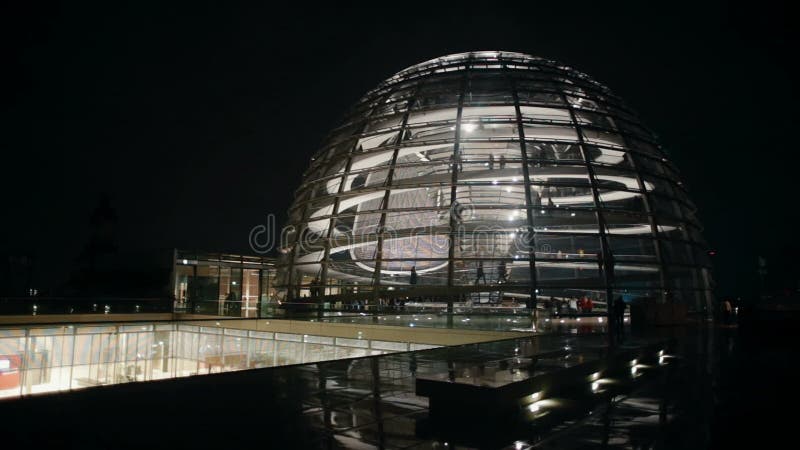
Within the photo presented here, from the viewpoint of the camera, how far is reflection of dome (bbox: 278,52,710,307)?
17.7m

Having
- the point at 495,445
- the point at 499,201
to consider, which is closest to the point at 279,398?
the point at 495,445

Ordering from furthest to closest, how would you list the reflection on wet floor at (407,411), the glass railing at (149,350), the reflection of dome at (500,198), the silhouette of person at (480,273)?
1. the glass railing at (149,350)
2. the reflection of dome at (500,198)
3. the silhouette of person at (480,273)
4. the reflection on wet floor at (407,411)

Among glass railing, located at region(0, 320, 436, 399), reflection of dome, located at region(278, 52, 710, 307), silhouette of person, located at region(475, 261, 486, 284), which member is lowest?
glass railing, located at region(0, 320, 436, 399)

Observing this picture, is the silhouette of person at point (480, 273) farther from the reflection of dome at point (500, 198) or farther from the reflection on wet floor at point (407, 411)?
the reflection on wet floor at point (407, 411)

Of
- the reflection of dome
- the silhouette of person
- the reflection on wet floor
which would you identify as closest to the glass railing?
the reflection of dome

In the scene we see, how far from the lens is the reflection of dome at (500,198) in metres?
17.7

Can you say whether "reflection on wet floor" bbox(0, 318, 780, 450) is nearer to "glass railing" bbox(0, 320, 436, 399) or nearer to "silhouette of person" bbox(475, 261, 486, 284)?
"silhouette of person" bbox(475, 261, 486, 284)

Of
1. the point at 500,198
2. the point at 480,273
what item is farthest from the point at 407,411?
the point at 500,198

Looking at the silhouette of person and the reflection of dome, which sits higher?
the reflection of dome

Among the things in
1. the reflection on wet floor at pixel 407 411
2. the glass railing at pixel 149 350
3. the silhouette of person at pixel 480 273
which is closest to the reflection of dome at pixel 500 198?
the silhouette of person at pixel 480 273

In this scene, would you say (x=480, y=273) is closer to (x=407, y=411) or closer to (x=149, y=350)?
(x=407, y=411)

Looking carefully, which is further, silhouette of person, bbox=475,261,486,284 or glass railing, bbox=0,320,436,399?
glass railing, bbox=0,320,436,399

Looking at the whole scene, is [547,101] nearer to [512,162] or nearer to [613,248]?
[512,162]

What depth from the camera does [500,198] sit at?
60.7ft
